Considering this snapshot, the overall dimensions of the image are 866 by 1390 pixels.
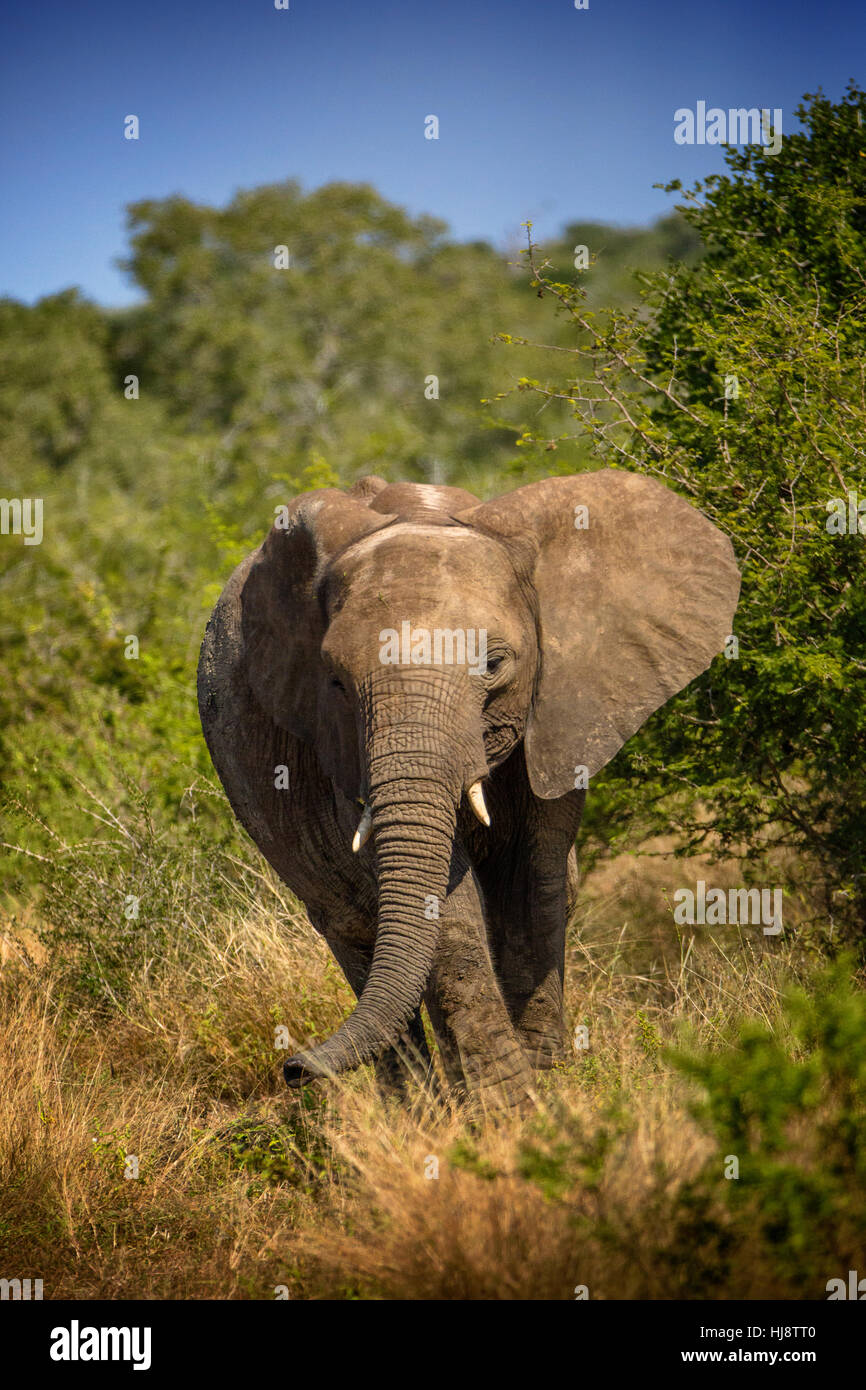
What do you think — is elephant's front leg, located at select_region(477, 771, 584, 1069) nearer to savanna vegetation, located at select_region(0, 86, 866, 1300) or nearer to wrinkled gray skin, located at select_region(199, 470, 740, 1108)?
wrinkled gray skin, located at select_region(199, 470, 740, 1108)

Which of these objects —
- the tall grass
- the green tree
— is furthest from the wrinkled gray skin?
the green tree

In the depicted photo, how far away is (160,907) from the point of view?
838 centimetres

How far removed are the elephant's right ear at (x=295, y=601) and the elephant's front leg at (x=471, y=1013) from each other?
1007mm

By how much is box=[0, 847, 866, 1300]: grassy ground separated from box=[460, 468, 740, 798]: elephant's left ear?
4.24 feet

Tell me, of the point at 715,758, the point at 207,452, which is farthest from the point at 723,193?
the point at 207,452

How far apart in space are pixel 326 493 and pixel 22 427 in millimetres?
28116

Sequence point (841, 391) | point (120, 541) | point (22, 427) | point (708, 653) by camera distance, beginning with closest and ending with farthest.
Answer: point (708, 653) < point (841, 391) < point (120, 541) < point (22, 427)

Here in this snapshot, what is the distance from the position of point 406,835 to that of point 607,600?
1398mm

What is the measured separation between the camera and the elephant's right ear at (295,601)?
19.2 feet

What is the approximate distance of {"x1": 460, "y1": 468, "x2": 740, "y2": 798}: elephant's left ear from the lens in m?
5.69

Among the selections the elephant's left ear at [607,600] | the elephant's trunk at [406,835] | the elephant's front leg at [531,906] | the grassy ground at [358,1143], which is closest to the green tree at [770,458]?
the grassy ground at [358,1143]

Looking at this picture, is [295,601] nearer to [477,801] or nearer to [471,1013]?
[477,801]

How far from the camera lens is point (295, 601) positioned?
6.03 metres
